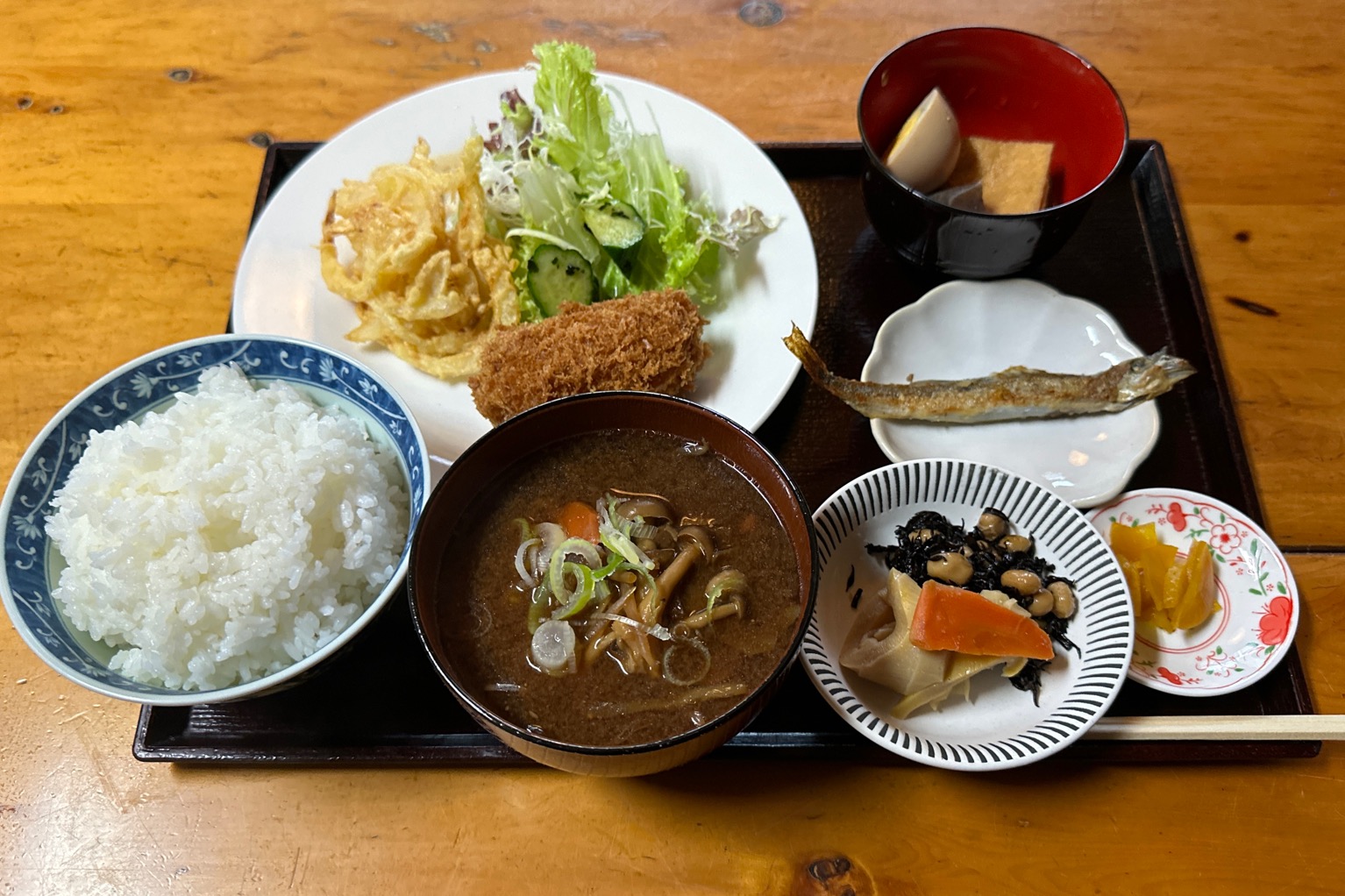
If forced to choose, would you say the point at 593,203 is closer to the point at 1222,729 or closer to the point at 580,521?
the point at 580,521

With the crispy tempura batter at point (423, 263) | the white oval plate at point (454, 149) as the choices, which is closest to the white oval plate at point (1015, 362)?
the white oval plate at point (454, 149)

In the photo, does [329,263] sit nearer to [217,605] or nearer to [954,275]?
[217,605]

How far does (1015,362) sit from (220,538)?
210 cm

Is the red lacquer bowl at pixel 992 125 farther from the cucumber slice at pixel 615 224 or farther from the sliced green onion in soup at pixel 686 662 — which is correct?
the sliced green onion in soup at pixel 686 662

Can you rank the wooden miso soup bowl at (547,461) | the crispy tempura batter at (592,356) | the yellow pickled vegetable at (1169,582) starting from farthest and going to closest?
the crispy tempura batter at (592,356) < the yellow pickled vegetable at (1169,582) < the wooden miso soup bowl at (547,461)

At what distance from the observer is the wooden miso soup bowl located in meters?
1.50

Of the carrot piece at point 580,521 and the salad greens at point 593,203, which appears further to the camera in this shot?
the salad greens at point 593,203

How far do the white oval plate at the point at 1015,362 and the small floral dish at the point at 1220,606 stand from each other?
0.44 ft

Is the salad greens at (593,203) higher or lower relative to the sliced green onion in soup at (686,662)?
higher

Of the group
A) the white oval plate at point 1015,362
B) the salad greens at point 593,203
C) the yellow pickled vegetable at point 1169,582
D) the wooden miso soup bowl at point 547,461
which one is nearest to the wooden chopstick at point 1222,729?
the yellow pickled vegetable at point 1169,582

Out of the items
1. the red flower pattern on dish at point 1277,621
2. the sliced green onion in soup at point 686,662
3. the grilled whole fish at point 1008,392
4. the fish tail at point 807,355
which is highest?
the fish tail at point 807,355

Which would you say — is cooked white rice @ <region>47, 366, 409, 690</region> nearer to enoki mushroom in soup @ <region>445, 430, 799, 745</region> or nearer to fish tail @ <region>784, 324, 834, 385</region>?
enoki mushroom in soup @ <region>445, 430, 799, 745</region>

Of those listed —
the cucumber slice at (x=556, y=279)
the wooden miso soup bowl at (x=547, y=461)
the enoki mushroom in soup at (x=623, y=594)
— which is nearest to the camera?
the wooden miso soup bowl at (x=547, y=461)

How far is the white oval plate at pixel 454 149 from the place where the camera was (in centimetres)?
237
